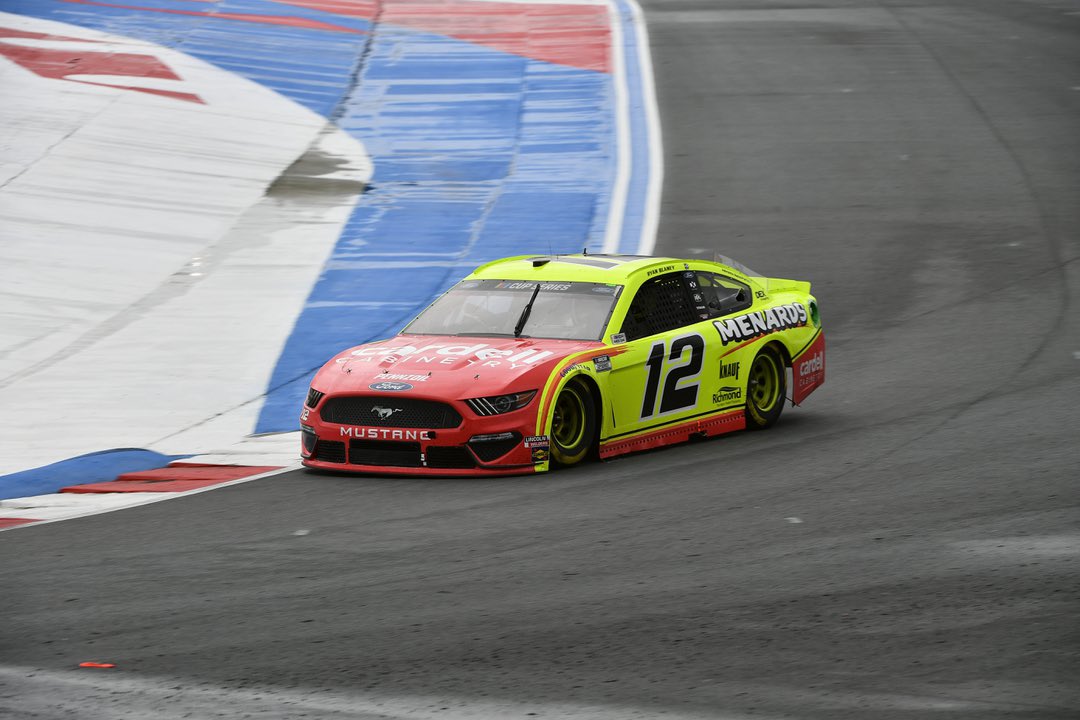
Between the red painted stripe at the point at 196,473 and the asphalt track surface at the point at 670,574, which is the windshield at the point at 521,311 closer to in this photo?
the asphalt track surface at the point at 670,574

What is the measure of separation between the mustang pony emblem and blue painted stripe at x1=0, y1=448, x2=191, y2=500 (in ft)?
6.07

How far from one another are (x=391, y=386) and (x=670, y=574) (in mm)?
3306

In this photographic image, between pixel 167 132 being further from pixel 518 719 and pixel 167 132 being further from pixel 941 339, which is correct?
pixel 518 719

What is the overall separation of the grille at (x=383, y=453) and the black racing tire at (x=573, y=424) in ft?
2.82

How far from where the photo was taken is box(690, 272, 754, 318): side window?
38.1 feet

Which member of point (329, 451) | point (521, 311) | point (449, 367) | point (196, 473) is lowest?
point (196, 473)

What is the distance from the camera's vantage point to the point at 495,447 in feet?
32.2

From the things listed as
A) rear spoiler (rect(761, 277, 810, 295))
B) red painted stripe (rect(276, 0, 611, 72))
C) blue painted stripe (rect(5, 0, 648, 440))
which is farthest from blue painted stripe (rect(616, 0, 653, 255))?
rear spoiler (rect(761, 277, 810, 295))

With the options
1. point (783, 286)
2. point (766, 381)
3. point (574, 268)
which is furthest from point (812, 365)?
point (574, 268)

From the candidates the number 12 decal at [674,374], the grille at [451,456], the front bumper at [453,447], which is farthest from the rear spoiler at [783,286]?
the grille at [451,456]

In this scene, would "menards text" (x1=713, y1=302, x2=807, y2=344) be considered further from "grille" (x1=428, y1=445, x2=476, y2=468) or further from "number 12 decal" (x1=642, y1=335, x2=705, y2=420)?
"grille" (x1=428, y1=445, x2=476, y2=468)

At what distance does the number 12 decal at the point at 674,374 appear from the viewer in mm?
10758

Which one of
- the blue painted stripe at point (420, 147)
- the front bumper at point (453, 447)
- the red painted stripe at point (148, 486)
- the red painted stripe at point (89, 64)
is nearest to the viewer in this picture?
the front bumper at point (453, 447)

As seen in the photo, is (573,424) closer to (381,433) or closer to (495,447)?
(495,447)
